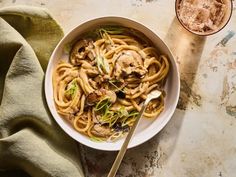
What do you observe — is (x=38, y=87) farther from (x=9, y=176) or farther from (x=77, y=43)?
(x=9, y=176)

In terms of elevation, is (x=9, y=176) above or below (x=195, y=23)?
below

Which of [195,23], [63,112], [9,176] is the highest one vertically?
[195,23]

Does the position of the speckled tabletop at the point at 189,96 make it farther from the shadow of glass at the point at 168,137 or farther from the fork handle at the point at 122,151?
the fork handle at the point at 122,151

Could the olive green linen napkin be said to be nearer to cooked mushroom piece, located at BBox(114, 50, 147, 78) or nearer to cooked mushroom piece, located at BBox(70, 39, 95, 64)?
cooked mushroom piece, located at BBox(70, 39, 95, 64)

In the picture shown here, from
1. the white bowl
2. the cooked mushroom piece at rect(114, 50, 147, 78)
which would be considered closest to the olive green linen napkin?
the white bowl

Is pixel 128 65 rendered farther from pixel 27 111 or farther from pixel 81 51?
pixel 27 111

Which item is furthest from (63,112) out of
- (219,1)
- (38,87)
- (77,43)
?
(219,1)
